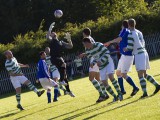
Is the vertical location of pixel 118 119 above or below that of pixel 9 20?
below

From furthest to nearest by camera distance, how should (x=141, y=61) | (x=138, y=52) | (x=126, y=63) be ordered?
(x=126, y=63), (x=138, y=52), (x=141, y=61)

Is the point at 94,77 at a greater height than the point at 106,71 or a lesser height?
lesser

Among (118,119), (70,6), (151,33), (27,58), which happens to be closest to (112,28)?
(151,33)

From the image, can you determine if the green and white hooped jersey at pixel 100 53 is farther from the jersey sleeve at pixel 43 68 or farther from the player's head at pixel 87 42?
the jersey sleeve at pixel 43 68

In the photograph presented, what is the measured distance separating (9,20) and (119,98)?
41175 mm

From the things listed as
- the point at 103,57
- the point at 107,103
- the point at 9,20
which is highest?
the point at 9,20

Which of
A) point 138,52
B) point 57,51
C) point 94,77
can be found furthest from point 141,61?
point 57,51

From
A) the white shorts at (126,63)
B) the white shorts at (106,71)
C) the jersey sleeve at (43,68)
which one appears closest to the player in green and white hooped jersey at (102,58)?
the white shorts at (106,71)

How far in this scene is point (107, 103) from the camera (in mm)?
13836

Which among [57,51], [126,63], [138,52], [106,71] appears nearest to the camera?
[138,52]

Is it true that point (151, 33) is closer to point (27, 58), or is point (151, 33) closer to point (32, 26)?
point (27, 58)

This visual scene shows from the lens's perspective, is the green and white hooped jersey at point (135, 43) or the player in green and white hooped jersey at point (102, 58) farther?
the player in green and white hooped jersey at point (102, 58)

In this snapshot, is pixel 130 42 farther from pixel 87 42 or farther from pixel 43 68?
pixel 43 68

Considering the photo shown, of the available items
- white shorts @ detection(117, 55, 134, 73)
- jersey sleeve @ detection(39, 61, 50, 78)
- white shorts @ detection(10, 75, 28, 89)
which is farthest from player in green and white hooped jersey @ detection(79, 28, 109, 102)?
white shorts @ detection(10, 75, 28, 89)
